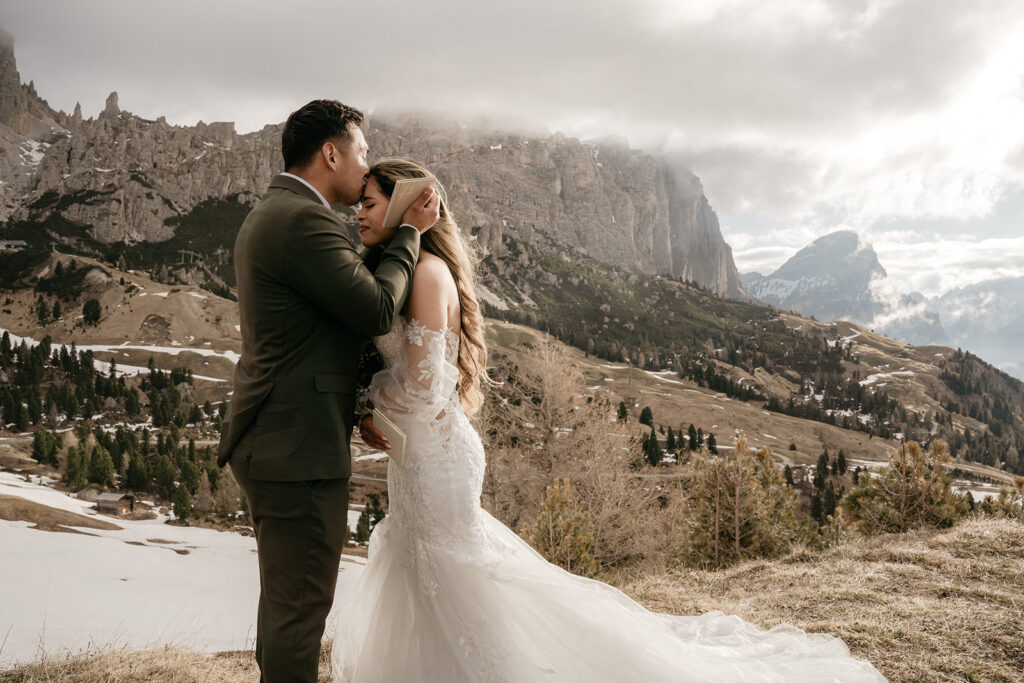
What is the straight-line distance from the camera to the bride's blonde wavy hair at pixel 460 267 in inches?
120

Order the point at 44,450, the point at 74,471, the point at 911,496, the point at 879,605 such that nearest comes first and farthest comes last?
1. the point at 879,605
2. the point at 911,496
3. the point at 74,471
4. the point at 44,450

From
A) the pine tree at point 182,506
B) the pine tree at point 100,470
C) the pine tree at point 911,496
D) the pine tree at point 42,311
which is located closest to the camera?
the pine tree at point 911,496

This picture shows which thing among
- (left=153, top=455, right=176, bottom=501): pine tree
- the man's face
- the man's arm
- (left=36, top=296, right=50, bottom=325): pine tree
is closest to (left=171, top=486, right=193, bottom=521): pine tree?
(left=153, top=455, right=176, bottom=501): pine tree

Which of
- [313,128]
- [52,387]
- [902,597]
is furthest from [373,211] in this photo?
[52,387]

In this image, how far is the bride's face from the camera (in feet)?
9.84

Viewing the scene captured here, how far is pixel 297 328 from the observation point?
8.42 ft

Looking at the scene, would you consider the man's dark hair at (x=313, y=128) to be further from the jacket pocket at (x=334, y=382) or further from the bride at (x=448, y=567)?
the jacket pocket at (x=334, y=382)

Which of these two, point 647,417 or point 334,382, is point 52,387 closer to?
point 647,417

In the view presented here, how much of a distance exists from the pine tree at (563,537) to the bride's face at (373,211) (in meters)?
9.91

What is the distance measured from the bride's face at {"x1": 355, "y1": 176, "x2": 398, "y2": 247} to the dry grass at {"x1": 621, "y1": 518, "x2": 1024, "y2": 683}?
186 inches

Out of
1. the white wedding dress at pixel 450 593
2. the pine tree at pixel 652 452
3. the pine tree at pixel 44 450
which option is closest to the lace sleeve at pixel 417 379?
the white wedding dress at pixel 450 593

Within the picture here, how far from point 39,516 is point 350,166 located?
32293mm

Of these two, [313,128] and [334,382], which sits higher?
[313,128]

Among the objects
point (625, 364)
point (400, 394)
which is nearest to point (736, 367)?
point (625, 364)
